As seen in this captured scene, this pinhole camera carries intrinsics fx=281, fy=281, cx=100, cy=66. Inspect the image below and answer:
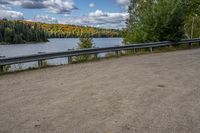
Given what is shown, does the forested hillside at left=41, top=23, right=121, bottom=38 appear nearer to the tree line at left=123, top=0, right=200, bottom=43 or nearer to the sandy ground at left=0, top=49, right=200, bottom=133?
the tree line at left=123, top=0, right=200, bottom=43

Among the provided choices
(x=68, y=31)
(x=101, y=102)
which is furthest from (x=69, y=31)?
(x=101, y=102)

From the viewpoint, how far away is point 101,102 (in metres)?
6.62

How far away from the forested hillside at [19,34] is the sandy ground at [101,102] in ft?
321

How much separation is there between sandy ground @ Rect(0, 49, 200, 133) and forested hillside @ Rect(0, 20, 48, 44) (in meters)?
97.8

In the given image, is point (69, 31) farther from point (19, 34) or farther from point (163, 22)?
point (163, 22)

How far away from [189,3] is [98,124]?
28.0 meters

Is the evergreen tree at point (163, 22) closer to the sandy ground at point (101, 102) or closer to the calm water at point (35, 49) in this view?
the calm water at point (35, 49)

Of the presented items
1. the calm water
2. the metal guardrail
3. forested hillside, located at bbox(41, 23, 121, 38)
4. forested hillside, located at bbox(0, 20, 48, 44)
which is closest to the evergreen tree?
the metal guardrail

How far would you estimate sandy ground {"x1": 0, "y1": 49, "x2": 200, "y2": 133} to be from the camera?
16.8ft

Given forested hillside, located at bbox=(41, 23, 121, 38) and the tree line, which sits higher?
forested hillside, located at bbox=(41, 23, 121, 38)

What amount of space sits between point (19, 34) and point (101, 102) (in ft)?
350

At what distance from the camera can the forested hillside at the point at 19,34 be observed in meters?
103

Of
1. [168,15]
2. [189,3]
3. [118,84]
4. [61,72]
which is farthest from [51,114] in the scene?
[189,3]

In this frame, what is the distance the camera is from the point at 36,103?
21.6 feet
